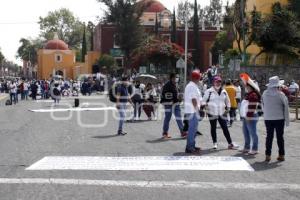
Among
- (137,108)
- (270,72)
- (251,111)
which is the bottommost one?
(137,108)

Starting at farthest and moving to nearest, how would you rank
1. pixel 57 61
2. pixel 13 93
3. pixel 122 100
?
pixel 57 61
pixel 13 93
pixel 122 100

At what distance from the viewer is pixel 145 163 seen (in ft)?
38.2

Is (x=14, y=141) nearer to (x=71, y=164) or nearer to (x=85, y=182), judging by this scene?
(x=71, y=164)

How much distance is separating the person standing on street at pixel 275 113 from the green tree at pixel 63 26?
115 meters

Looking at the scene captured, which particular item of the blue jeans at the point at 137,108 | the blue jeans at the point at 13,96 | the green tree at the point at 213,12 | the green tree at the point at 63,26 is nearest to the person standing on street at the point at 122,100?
the blue jeans at the point at 137,108

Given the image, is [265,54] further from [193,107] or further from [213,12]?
[213,12]

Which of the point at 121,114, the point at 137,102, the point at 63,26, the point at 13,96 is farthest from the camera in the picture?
the point at 63,26

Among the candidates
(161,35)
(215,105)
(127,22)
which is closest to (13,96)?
(215,105)

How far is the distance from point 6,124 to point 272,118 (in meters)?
12.4

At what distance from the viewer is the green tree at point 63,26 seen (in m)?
125

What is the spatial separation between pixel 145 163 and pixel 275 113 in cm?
272

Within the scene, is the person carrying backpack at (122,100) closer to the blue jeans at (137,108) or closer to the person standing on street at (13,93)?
the blue jeans at (137,108)

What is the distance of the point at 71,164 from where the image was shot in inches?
453

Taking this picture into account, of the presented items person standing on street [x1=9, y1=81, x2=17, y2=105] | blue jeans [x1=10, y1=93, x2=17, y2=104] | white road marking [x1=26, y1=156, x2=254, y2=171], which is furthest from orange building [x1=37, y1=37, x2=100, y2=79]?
white road marking [x1=26, y1=156, x2=254, y2=171]
